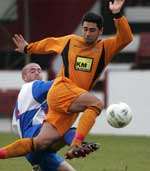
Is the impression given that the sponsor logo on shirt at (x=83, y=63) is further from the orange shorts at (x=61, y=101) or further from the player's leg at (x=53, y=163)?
the player's leg at (x=53, y=163)

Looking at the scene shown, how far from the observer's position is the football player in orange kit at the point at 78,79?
33.6 ft

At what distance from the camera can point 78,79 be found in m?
10.5

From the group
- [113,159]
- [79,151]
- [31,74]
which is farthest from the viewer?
[113,159]

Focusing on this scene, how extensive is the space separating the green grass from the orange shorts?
2.77 m

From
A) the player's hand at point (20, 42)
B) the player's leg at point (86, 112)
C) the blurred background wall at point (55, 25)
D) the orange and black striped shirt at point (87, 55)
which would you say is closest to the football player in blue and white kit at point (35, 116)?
the player's hand at point (20, 42)

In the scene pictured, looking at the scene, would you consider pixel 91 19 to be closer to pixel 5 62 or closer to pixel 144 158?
pixel 144 158

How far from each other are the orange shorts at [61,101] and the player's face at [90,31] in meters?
0.48

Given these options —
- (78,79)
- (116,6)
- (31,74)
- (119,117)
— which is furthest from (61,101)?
(116,6)

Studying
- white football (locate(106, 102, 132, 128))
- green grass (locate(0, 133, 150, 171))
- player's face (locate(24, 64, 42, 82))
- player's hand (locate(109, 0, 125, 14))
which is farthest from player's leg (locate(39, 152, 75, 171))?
green grass (locate(0, 133, 150, 171))

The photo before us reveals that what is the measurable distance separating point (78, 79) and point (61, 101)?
0.99 feet

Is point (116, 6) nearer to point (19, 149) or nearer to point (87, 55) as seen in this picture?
point (87, 55)

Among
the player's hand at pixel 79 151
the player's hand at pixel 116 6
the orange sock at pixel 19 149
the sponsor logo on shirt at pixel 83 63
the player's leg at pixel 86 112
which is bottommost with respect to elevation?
the orange sock at pixel 19 149

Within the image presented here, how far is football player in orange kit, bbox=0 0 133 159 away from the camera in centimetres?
1025

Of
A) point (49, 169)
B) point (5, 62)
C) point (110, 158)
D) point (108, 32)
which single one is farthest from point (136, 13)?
point (49, 169)
